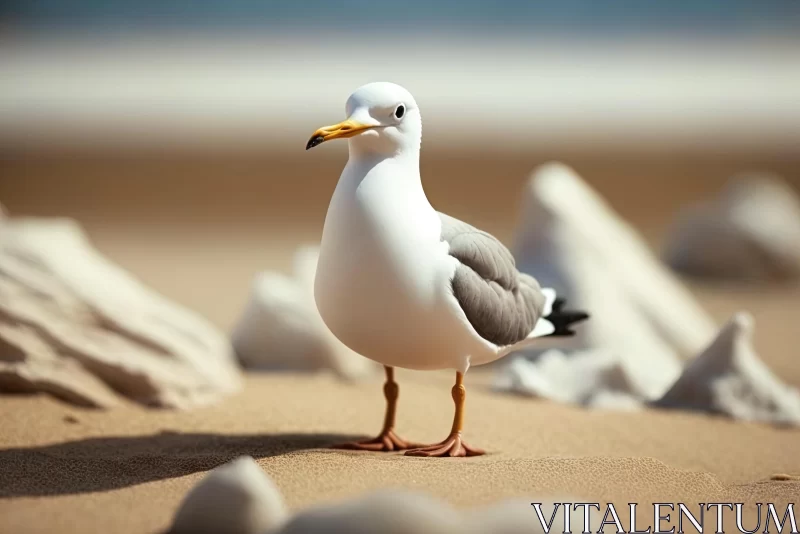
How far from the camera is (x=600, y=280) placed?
6438 millimetres

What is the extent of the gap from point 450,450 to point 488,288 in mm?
630

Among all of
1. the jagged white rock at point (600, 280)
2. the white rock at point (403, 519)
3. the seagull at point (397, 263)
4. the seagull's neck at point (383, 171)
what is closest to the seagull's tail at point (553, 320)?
the seagull at point (397, 263)

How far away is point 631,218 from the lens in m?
13.5

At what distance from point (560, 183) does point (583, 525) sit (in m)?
4.03

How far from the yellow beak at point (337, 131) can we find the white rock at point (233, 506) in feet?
3.99

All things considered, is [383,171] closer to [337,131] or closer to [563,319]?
[337,131]

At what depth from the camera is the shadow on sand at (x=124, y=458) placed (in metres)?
3.74

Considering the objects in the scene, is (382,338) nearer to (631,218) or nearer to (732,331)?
(732,331)

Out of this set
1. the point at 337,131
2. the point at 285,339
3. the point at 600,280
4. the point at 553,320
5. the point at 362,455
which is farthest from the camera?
the point at 600,280

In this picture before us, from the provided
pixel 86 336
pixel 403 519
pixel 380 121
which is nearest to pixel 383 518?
pixel 403 519

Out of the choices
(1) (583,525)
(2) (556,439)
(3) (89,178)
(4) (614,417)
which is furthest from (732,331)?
(3) (89,178)

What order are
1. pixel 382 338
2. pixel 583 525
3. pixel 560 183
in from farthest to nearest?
pixel 560 183 < pixel 382 338 < pixel 583 525

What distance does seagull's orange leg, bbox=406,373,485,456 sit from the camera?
4004 mm

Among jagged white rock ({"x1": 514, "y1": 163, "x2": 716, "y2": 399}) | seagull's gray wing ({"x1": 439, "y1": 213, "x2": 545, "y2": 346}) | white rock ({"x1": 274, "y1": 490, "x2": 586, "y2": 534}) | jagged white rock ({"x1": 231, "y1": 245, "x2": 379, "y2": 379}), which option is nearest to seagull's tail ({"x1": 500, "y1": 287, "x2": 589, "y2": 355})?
seagull's gray wing ({"x1": 439, "y1": 213, "x2": 545, "y2": 346})
